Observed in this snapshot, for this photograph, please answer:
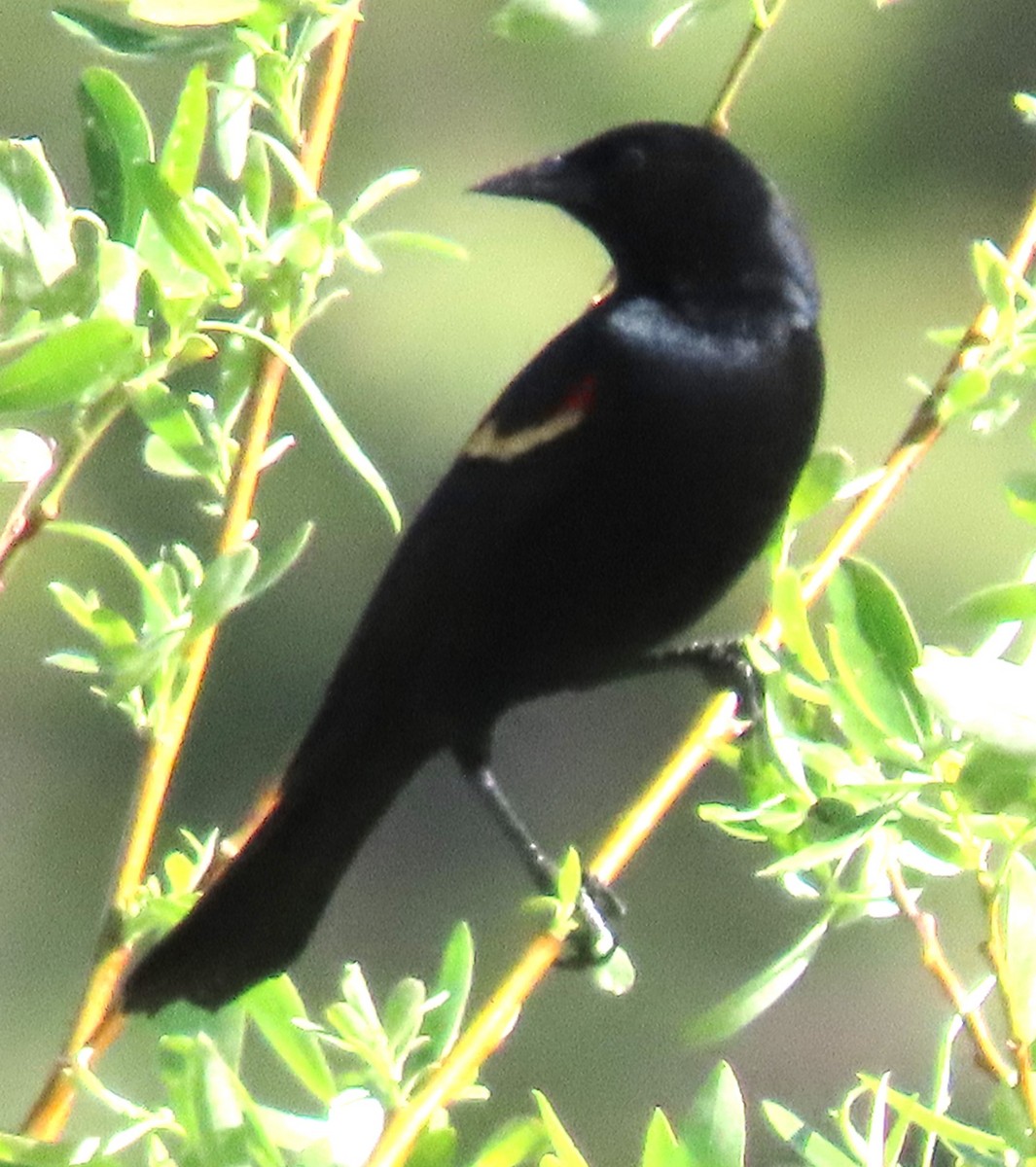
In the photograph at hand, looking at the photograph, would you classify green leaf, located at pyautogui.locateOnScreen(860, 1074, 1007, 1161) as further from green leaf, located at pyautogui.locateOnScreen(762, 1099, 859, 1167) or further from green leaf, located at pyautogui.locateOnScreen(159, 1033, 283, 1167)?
green leaf, located at pyautogui.locateOnScreen(159, 1033, 283, 1167)

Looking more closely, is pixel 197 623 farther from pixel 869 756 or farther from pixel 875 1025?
pixel 875 1025

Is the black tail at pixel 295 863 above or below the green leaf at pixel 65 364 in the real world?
below

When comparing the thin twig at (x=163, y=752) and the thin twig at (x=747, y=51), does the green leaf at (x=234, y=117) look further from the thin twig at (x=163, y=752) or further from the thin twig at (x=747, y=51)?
the thin twig at (x=747, y=51)

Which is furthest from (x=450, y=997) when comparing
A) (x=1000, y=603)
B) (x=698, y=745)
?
(x=1000, y=603)

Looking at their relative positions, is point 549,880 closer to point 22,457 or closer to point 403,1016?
point 403,1016

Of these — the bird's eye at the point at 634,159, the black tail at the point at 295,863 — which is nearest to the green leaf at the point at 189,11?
the black tail at the point at 295,863
